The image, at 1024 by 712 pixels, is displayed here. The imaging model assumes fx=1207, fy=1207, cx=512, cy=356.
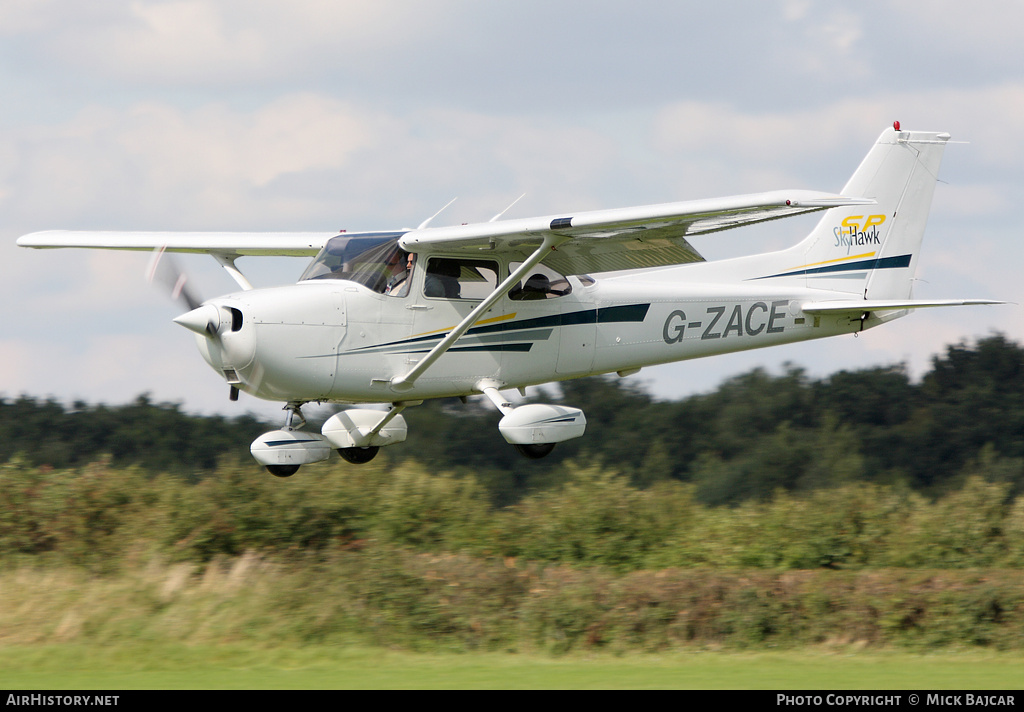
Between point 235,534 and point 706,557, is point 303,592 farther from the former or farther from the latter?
point 706,557

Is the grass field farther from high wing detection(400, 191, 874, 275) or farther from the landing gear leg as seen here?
high wing detection(400, 191, 874, 275)

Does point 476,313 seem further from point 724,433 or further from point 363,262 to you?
point 724,433

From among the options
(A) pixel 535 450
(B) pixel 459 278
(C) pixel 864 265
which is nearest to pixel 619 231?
(B) pixel 459 278

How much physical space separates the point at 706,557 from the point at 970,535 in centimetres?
398

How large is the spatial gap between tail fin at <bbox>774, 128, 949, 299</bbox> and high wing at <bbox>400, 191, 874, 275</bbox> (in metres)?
3.35

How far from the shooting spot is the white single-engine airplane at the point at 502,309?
36.6 ft

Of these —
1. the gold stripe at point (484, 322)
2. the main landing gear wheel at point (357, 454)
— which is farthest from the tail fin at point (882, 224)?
the main landing gear wheel at point (357, 454)

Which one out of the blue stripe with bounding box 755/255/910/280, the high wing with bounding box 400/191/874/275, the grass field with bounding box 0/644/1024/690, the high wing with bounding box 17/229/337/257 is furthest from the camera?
the blue stripe with bounding box 755/255/910/280

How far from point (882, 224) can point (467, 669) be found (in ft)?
26.0

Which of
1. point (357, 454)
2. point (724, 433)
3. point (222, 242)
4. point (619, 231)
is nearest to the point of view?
point (619, 231)

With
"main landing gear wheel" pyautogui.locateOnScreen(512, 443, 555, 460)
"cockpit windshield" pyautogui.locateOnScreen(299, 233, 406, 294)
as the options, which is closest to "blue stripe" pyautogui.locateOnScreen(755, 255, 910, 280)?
"main landing gear wheel" pyautogui.locateOnScreen(512, 443, 555, 460)

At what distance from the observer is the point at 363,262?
11836 mm

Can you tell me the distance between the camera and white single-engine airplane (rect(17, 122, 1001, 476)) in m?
11.1

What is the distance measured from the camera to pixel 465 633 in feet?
45.5
